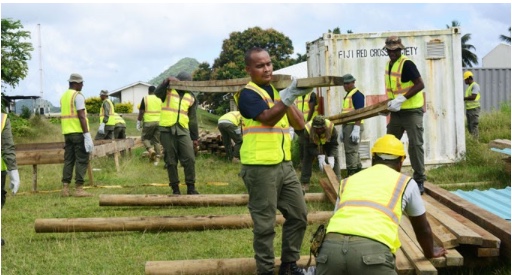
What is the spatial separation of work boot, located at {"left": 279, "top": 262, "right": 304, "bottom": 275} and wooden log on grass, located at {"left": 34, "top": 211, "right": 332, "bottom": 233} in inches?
86.4

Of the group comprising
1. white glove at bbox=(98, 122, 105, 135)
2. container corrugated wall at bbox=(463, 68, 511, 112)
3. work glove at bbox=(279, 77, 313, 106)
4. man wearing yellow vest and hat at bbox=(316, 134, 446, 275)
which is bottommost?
man wearing yellow vest and hat at bbox=(316, 134, 446, 275)

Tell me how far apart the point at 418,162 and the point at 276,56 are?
44.6 meters

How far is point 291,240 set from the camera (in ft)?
18.1

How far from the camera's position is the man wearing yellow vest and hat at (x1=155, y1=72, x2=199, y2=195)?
1030cm

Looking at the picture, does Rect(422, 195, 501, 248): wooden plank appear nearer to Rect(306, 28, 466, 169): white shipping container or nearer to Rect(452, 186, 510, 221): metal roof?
Rect(452, 186, 510, 221): metal roof

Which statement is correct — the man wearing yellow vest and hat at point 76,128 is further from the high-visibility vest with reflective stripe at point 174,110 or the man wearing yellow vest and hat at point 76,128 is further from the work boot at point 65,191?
the high-visibility vest with reflective stripe at point 174,110

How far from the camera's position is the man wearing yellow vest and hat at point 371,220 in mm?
3957

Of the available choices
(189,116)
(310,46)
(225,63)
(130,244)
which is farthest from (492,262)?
(225,63)

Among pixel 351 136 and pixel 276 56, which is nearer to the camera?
pixel 351 136

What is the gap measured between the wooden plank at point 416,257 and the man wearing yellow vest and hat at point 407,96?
8.11 ft

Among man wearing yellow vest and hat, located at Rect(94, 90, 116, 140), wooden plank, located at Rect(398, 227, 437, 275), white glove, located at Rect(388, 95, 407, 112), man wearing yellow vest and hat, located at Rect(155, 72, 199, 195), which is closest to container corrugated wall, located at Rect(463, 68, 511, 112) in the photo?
man wearing yellow vest and hat, located at Rect(94, 90, 116, 140)

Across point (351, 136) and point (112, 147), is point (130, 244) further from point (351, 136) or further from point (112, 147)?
point (112, 147)

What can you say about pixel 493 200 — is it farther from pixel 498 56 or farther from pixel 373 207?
pixel 498 56

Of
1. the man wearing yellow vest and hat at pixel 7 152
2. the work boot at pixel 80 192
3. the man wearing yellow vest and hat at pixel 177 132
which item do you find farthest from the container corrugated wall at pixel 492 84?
the man wearing yellow vest and hat at pixel 7 152
